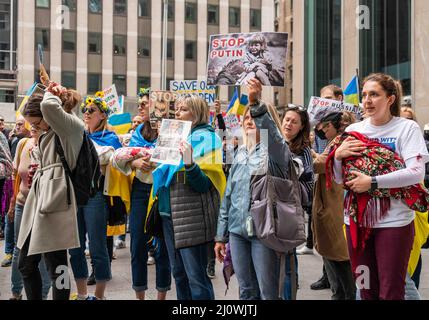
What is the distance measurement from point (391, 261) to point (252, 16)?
4631cm

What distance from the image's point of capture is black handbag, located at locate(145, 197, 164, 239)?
4.98 m

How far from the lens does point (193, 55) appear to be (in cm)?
4697

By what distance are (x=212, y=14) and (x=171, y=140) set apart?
44527mm

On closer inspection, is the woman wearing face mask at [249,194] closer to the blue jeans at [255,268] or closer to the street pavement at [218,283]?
the blue jeans at [255,268]

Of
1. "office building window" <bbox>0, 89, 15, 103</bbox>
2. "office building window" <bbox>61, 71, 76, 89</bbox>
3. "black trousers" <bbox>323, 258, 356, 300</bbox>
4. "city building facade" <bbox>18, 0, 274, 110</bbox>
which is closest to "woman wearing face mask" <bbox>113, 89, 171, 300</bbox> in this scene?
"black trousers" <bbox>323, 258, 356, 300</bbox>

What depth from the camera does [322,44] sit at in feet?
97.2

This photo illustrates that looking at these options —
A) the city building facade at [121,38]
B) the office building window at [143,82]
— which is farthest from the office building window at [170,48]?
the office building window at [143,82]

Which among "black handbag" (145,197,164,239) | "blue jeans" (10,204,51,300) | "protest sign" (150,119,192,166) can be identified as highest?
"protest sign" (150,119,192,166)

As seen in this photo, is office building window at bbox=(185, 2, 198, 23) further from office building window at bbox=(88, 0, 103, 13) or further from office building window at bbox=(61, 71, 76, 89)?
office building window at bbox=(61, 71, 76, 89)

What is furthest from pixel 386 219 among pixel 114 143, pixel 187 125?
pixel 114 143

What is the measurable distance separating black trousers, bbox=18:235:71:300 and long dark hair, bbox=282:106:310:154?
2.08m

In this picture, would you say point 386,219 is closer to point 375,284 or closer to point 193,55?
point 375,284

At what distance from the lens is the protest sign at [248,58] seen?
15.8 feet
